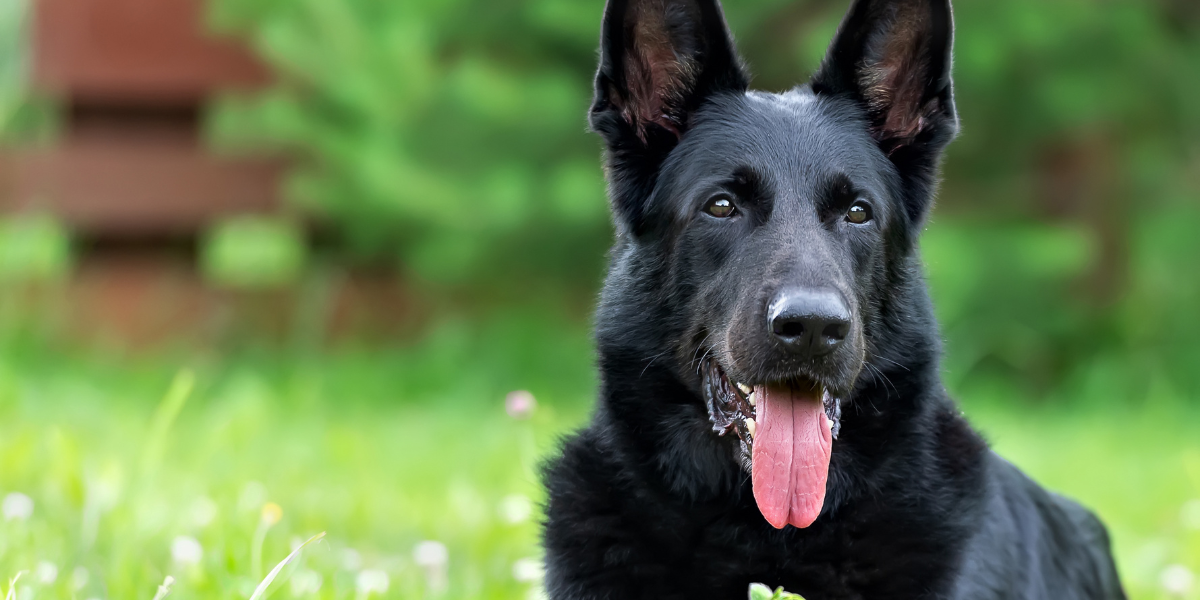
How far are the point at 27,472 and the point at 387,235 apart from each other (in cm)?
433

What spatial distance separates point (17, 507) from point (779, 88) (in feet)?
18.1

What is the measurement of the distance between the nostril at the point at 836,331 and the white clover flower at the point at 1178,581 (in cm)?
173

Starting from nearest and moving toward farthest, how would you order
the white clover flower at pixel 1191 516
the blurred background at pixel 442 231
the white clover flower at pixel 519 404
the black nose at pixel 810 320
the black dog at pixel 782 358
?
the black nose at pixel 810 320 < the black dog at pixel 782 358 < the white clover flower at pixel 519 404 < the white clover flower at pixel 1191 516 < the blurred background at pixel 442 231

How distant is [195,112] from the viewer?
29.3 feet

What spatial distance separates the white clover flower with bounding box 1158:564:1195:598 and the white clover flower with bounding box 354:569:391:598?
2.33 meters

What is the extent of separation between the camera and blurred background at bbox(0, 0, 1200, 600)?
6.42 metres

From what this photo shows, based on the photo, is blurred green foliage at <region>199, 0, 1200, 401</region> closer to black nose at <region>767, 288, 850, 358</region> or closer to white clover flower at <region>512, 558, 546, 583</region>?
white clover flower at <region>512, 558, 546, 583</region>

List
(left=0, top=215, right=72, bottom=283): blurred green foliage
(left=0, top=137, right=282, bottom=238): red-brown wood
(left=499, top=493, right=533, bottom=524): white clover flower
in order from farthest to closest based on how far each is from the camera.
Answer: (left=0, top=137, right=282, bottom=238): red-brown wood
(left=0, top=215, right=72, bottom=283): blurred green foliage
(left=499, top=493, right=533, bottom=524): white clover flower

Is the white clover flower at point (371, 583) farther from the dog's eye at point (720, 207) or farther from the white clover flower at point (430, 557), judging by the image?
the dog's eye at point (720, 207)

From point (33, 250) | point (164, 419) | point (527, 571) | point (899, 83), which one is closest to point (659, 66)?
point (899, 83)

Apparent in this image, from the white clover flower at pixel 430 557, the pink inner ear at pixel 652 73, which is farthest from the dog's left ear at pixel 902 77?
the white clover flower at pixel 430 557

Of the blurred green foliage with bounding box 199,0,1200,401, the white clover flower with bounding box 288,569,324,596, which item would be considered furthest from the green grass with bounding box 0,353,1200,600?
the blurred green foliage with bounding box 199,0,1200,401

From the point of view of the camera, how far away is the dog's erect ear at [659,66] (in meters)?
3.01

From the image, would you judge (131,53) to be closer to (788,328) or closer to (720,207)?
(720,207)
